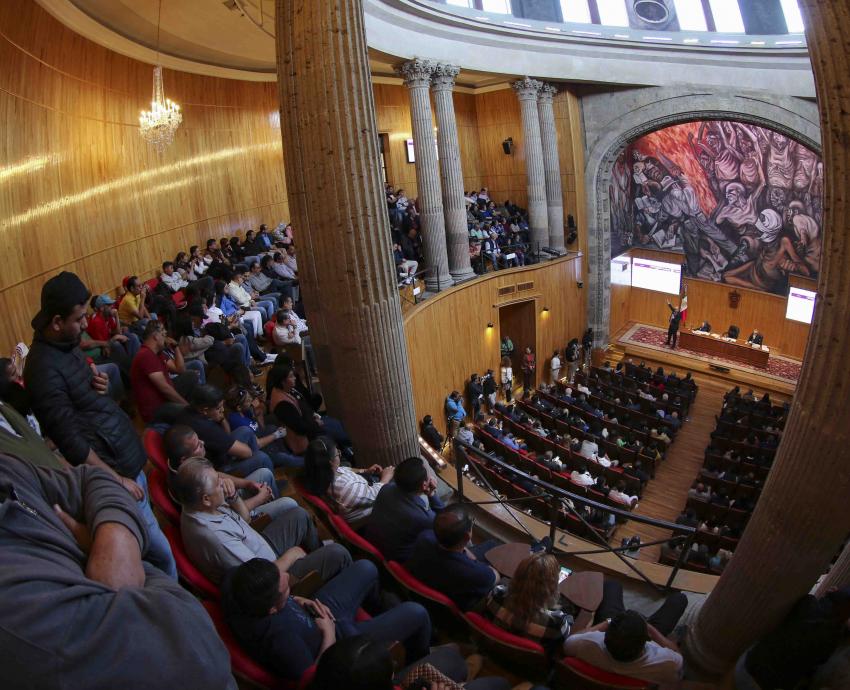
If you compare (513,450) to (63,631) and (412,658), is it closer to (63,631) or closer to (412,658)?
(412,658)

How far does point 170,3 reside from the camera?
8.30 m

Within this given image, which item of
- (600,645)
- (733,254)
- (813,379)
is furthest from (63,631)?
(733,254)

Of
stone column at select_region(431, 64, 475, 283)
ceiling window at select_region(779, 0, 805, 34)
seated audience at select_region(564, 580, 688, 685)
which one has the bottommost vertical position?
seated audience at select_region(564, 580, 688, 685)

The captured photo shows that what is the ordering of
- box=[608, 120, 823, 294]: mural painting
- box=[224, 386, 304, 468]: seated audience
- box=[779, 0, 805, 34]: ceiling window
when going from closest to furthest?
1. box=[224, 386, 304, 468]: seated audience
2. box=[779, 0, 805, 34]: ceiling window
3. box=[608, 120, 823, 294]: mural painting

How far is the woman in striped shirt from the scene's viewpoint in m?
3.47

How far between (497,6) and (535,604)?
16.2 metres

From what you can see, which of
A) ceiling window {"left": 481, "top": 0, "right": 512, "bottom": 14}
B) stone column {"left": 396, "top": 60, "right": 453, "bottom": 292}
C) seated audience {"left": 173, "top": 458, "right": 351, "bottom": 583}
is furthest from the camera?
ceiling window {"left": 481, "top": 0, "right": 512, "bottom": 14}

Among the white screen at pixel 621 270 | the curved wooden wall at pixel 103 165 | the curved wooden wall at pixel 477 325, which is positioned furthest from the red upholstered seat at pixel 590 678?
the white screen at pixel 621 270

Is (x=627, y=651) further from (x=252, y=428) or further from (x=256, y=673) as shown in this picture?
(x=252, y=428)

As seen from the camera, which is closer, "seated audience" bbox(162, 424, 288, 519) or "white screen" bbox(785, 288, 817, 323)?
"seated audience" bbox(162, 424, 288, 519)

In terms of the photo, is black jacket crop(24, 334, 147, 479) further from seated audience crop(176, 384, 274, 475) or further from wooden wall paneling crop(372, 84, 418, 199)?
wooden wall paneling crop(372, 84, 418, 199)

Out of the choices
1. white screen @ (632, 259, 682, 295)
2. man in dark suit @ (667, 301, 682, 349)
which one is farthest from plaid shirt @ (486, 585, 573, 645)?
white screen @ (632, 259, 682, 295)

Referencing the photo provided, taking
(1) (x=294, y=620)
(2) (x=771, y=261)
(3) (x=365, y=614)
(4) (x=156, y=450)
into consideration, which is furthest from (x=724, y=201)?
(1) (x=294, y=620)

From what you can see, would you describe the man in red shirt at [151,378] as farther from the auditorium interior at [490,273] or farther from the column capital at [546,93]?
the column capital at [546,93]
